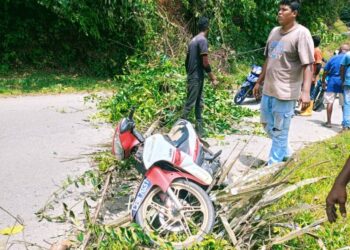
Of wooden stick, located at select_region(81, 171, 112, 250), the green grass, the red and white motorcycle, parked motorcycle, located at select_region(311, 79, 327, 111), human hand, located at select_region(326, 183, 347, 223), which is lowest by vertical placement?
parked motorcycle, located at select_region(311, 79, 327, 111)

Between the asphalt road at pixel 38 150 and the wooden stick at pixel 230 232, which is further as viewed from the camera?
the asphalt road at pixel 38 150

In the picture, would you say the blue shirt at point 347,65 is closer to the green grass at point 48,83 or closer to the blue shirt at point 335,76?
the blue shirt at point 335,76

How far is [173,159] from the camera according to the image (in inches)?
138

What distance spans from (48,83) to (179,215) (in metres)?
8.18

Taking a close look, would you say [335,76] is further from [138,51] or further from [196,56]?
[138,51]

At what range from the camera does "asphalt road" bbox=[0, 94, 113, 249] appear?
13.1 ft

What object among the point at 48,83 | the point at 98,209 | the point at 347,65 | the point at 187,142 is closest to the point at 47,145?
the point at 98,209

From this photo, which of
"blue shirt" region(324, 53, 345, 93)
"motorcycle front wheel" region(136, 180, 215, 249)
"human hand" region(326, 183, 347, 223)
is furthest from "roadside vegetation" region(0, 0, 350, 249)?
"human hand" region(326, 183, 347, 223)

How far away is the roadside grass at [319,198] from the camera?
11.5ft

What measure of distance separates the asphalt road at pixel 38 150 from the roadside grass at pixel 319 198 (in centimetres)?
207

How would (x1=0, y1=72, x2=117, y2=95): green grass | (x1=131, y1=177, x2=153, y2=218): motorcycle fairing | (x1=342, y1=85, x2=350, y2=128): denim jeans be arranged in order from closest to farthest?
(x1=131, y1=177, x2=153, y2=218): motorcycle fairing < (x1=342, y1=85, x2=350, y2=128): denim jeans < (x1=0, y1=72, x2=117, y2=95): green grass

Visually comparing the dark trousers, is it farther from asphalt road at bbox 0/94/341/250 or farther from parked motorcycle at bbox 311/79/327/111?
parked motorcycle at bbox 311/79/327/111

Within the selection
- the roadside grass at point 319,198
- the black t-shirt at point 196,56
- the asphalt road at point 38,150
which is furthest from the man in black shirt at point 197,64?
the roadside grass at point 319,198

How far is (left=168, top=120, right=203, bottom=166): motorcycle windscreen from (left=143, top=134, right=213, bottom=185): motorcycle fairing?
240 mm
